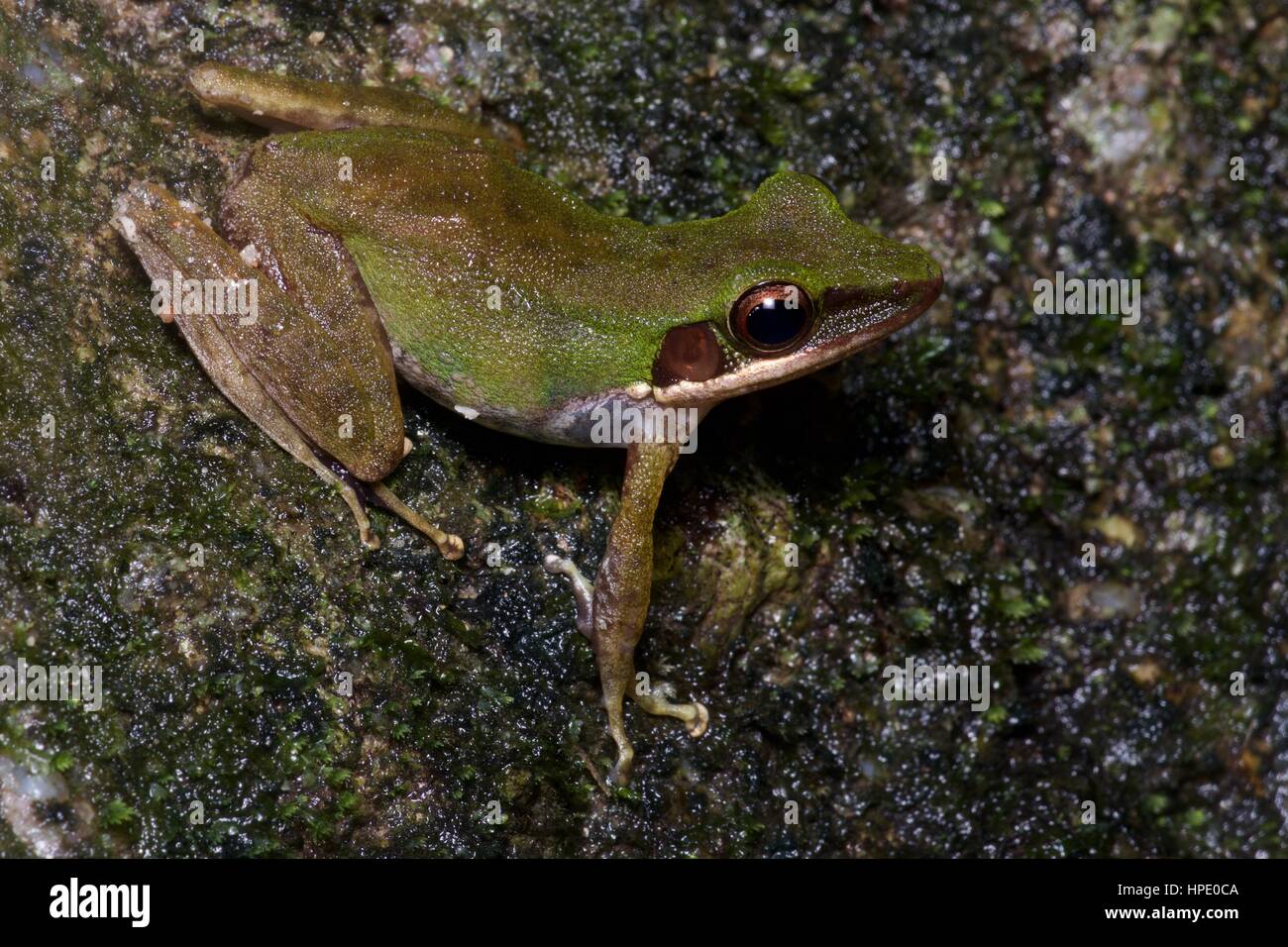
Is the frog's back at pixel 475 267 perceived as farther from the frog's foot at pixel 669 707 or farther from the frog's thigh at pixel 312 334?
the frog's foot at pixel 669 707

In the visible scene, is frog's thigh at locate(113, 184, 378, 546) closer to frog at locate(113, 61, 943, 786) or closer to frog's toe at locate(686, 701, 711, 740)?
frog at locate(113, 61, 943, 786)

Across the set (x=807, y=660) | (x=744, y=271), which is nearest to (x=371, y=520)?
(x=744, y=271)

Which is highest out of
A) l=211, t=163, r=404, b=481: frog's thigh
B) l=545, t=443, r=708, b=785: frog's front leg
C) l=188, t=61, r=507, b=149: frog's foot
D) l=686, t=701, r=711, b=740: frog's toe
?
l=188, t=61, r=507, b=149: frog's foot

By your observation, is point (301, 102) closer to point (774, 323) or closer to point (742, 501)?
point (774, 323)

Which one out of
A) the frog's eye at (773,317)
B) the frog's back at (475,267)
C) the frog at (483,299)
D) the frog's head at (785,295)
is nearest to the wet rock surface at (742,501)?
the frog at (483,299)

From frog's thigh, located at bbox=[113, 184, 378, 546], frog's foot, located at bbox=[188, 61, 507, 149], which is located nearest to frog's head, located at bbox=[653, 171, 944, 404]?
frog's foot, located at bbox=[188, 61, 507, 149]

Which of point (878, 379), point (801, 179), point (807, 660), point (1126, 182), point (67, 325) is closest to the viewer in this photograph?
point (67, 325)

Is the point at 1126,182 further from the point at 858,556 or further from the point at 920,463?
the point at 858,556

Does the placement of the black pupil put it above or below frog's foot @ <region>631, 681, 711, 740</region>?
above
